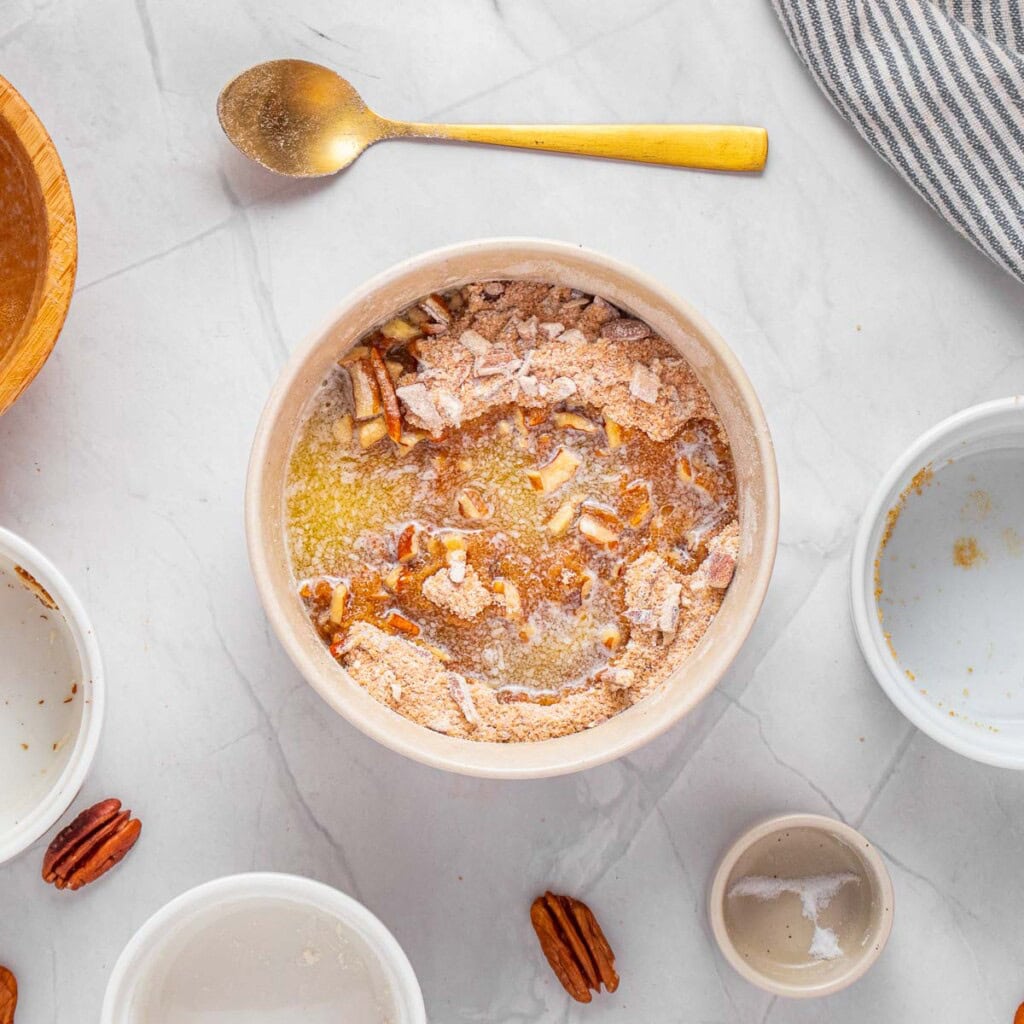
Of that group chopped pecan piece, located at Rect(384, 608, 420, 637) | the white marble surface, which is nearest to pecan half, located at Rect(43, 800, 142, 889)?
the white marble surface

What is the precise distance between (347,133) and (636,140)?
0.93 ft

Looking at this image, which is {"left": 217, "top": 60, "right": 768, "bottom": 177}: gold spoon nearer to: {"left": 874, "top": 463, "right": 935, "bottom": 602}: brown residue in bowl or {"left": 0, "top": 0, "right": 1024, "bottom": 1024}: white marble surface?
{"left": 0, "top": 0, "right": 1024, "bottom": 1024}: white marble surface

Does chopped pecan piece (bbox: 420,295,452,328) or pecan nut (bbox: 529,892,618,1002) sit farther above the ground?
chopped pecan piece (bbox: 420,295,452,328)

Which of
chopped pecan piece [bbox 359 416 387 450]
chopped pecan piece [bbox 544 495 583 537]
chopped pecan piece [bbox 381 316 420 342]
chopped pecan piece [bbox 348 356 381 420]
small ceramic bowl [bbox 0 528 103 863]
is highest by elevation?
chopped pecan piece [bbox 381 316 420 342]

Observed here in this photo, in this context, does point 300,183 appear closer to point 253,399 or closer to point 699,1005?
point 253,399

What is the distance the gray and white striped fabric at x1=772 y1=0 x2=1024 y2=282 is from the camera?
1084 millimetres

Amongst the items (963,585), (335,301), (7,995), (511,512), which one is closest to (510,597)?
(511,512)

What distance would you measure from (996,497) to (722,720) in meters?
0.35

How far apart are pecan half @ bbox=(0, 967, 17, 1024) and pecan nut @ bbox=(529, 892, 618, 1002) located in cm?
51

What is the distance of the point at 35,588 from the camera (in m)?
1.02

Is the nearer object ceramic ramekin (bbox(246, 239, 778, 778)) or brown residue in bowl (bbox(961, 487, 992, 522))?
ceramic ramekin (bbox(246, 239, 778, 778))

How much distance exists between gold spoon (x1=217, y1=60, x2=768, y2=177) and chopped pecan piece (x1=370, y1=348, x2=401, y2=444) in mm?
228

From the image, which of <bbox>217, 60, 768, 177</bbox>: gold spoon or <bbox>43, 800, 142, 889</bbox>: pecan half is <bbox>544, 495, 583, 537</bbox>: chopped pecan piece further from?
<bbox>43, 800, 142, 889</bbox>: pecan half

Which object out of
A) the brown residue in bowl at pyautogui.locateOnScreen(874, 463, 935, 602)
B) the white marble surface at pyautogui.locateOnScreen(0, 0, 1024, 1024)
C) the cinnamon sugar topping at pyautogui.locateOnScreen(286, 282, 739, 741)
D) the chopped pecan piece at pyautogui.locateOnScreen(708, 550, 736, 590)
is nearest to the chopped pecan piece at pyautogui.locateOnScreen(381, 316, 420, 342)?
the cinnamon sugar topping at pyautogui.locateOnScreen(286, 282, 739, 741)
